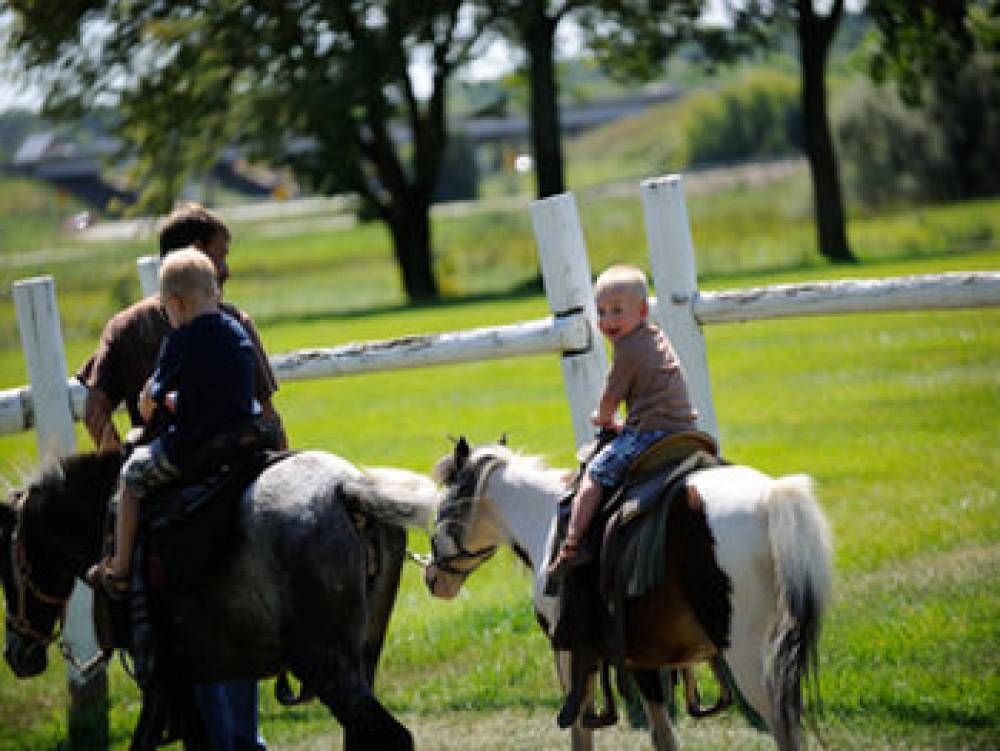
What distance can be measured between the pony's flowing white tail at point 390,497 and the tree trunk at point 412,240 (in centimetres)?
2782

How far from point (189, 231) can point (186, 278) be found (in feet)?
2.16

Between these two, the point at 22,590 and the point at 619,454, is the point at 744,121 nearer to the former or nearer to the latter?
the point at 22,590

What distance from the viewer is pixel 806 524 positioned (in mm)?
4695

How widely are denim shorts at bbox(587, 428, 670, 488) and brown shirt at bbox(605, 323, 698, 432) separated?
0.10 feet

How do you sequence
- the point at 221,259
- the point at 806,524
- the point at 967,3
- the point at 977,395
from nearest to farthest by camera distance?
the point at 806,524
the point at 221,259
the point at 977,395
the point at 967,3

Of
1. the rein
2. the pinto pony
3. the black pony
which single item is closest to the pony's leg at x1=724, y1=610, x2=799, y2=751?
the pinto pony

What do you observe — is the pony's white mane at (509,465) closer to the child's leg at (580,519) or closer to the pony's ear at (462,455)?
the pony's ear at (462,455)

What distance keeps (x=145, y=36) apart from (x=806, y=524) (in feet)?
99.6

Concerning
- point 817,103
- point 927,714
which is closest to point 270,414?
point 927,714

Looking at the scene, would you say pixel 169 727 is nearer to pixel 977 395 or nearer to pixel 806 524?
pixel 806 524

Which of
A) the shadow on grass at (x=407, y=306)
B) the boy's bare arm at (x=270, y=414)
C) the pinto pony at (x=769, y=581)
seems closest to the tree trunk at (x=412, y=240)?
the shadow on grass at (x=407, y=306)

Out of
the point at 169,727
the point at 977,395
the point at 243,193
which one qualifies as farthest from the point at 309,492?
the point at 243,193

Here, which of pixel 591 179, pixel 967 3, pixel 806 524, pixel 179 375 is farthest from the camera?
pixel 591 179

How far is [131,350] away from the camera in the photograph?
6.09 meters
